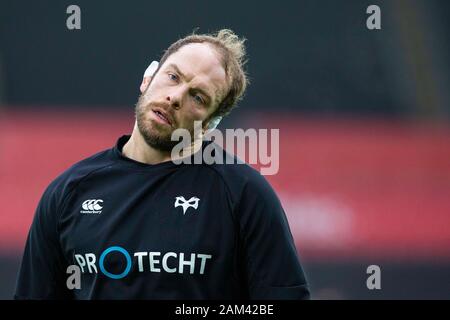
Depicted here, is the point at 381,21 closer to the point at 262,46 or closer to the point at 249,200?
the point at 262,46

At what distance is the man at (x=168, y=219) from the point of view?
2.76 meters

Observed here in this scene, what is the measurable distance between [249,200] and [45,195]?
0.74 m

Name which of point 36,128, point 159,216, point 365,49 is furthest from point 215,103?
point 365,49

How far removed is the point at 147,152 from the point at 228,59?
1.52 ft

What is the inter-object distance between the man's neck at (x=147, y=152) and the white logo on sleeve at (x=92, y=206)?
0.21 m

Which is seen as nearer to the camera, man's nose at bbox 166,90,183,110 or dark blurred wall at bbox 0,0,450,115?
man's nose at bbox 166,90,183,110

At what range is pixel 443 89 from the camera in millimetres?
10031

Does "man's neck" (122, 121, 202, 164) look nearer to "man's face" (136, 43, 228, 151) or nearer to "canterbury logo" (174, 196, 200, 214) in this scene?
"man's face" (136, 43, 228, 151)

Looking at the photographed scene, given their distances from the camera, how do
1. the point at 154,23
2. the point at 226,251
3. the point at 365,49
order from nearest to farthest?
the point at 226,251, the point at 154,23, the point at 365,49

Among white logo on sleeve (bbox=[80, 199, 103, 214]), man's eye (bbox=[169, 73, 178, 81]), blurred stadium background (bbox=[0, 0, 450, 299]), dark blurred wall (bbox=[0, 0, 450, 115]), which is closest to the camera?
white logo on sleeve (bbox=[80, 199, 103, 214])

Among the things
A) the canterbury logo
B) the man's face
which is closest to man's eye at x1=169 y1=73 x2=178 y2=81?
the man's face

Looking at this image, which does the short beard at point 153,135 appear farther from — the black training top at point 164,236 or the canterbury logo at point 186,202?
the canterbury logo at point 186,202

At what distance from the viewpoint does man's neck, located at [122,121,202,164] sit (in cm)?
296

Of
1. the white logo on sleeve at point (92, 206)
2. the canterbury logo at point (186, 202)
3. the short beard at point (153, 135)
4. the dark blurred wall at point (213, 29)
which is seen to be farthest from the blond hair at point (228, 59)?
the dark blurred wall at point (213, 29)
